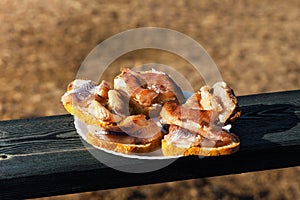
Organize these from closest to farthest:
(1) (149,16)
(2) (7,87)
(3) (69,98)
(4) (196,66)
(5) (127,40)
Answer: (3) (69,98) → (2) (7,87) → (4) (196,66) → (5) (127,40) → (1) (149,16)

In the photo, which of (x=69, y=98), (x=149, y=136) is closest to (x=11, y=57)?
(x=69, y=98)

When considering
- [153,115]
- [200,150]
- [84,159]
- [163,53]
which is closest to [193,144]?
[200,150]

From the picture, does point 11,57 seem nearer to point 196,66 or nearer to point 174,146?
point 196,66

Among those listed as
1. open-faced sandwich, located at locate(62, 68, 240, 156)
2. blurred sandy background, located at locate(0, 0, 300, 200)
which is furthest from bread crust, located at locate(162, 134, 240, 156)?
blurred sandy background, located at locate(0, 0, 300, 200)

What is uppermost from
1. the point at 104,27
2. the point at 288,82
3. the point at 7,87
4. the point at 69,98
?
the point at 104,27

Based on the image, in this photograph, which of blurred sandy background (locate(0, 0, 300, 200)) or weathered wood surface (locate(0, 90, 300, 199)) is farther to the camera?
blurred sandy background (locate(0, 0, 300, 200))

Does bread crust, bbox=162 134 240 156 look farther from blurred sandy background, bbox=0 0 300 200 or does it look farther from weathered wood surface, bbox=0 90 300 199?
A: blurred sandy background, bbox=0 0 300 200
